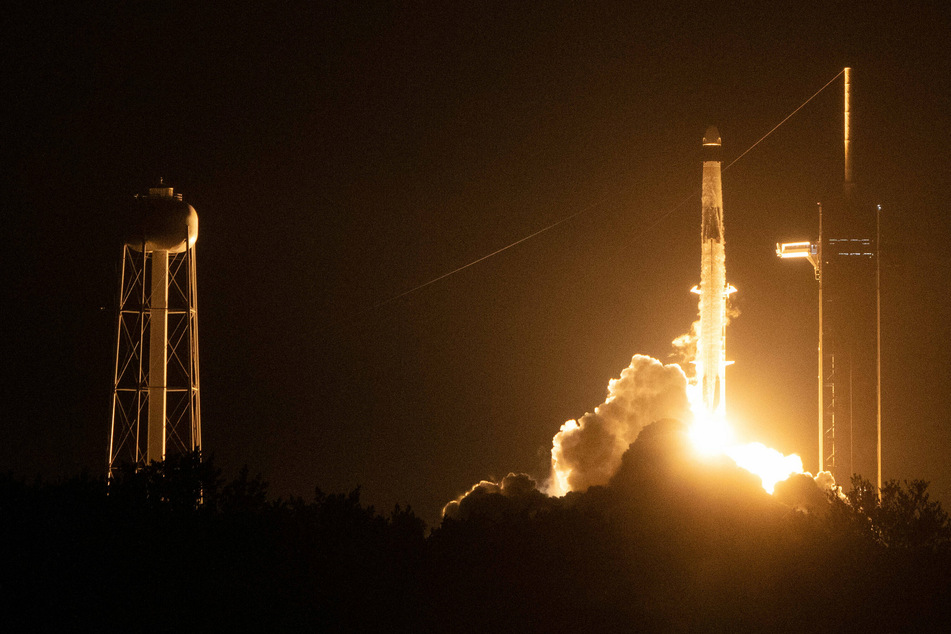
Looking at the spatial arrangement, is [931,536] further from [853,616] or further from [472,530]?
[472,530]

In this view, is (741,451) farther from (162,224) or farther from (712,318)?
(162,224)

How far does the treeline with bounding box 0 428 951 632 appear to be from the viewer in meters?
28.4

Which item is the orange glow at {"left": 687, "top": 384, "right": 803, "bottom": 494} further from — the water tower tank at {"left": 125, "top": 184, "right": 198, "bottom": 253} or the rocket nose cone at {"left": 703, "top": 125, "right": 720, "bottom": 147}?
the water tower tank at {"left": 125, "top": 184, "right": 198, "bottom": 253}

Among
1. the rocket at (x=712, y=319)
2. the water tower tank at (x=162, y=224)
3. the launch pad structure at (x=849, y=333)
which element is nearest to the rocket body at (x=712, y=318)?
the rocket at (x=712, y=319)

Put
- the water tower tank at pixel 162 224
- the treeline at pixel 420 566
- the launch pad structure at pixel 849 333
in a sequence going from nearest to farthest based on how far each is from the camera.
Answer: the treeline at pixel 420 566, the water tower tank at pixel 162 224, the launch pad structure at pixel 849 333

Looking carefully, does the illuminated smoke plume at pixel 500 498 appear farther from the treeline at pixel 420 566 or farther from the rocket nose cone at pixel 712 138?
the rocket nose cone at pixel 712 138

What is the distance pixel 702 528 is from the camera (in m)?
44.8

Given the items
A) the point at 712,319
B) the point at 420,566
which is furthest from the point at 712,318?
the point at 420,566

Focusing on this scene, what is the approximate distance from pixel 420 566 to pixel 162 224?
14647mm

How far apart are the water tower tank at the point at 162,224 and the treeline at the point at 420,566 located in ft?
31.3

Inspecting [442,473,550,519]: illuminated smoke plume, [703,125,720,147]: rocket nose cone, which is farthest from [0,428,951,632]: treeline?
[703,125,720,147]: rocket nose cone

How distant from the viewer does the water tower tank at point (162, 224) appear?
42562 mm

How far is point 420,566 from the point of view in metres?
35.6

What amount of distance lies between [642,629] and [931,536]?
12241 millimetres
